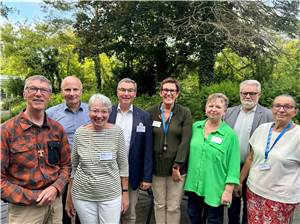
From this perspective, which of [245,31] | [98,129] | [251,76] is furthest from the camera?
[251,76]

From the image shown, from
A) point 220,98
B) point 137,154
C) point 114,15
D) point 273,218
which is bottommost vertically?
point 273,218

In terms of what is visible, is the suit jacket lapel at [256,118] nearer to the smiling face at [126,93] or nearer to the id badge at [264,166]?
the id badge at [264,166]

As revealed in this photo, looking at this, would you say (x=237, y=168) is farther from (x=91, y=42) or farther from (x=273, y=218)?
(x=91, y=42)

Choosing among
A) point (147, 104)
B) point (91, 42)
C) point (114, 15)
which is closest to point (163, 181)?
point (147, 104)

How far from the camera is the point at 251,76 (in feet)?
33.1

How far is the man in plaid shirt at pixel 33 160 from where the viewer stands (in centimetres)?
205

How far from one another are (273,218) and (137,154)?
1389 mm

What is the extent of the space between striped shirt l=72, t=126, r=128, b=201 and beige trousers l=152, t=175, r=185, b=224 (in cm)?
65

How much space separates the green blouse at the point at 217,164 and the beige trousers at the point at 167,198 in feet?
0.91

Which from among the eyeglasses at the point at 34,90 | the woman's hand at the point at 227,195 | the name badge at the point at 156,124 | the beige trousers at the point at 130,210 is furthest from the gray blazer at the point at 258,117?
the eyeglasses at the point at 34,90

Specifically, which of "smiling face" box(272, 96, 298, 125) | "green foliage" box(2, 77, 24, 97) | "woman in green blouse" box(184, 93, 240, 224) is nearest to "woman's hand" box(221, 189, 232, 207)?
"woman in green blouse" box(184, 93, 240, 224)

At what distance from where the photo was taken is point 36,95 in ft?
7.06

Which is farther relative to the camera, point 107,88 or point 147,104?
point 107,88

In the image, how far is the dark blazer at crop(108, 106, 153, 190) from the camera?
2908 millimetres
